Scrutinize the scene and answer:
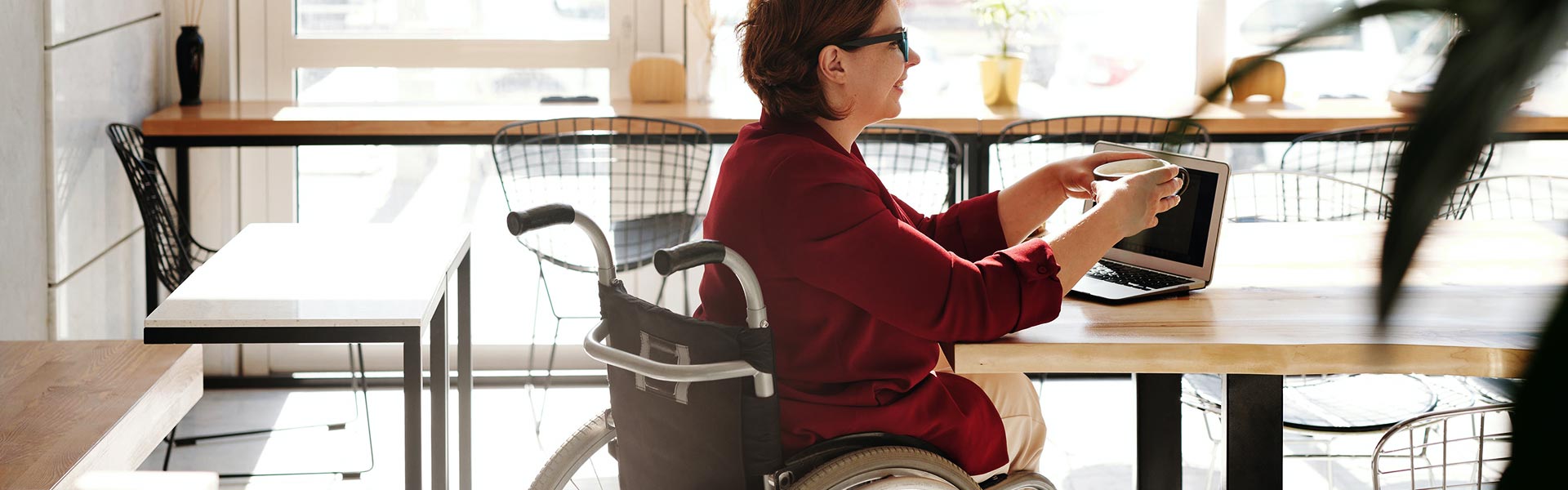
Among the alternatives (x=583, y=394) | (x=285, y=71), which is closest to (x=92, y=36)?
(x=285, y=71)

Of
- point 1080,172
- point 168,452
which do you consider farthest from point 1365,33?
point 168,452

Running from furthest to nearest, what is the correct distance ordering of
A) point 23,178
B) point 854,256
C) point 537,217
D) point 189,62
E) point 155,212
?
point 189,62, point 155,212, point 23,178, point 854,256, point 537,217

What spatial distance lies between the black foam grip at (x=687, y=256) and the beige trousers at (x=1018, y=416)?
605 millimetres

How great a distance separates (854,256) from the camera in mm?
1505

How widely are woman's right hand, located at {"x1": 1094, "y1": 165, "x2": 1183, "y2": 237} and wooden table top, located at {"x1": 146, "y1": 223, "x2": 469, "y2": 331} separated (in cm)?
92

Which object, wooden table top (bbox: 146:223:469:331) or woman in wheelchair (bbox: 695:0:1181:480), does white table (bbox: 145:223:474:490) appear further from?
woman in wheelchair (bbox: 695:0:1181:480)

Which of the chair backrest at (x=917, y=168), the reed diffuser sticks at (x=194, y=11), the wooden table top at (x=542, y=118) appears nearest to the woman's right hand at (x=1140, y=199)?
the chair backrest at (x=917, y=168)

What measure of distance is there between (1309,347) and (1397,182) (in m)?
1.26

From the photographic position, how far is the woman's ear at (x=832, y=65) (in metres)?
1.67

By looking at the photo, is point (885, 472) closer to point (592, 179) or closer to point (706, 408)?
point (706, 408)

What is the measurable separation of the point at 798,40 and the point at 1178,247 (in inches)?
24.6

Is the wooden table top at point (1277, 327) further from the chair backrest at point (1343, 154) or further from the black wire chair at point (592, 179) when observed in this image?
the black wire chair at point (592, 179)

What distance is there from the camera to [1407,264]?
0.36 meters

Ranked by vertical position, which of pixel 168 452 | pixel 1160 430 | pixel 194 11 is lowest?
pixel 168 452
